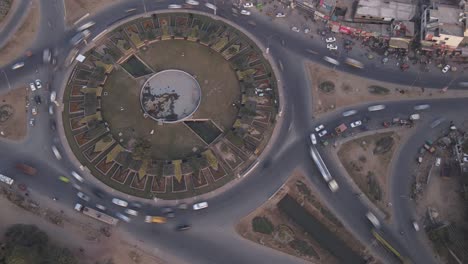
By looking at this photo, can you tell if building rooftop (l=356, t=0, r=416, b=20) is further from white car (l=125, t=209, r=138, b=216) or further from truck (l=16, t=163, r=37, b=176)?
truck (l=16, t=163, r=37, b=176)

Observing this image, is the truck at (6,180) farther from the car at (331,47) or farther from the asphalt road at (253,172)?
the car at (331,47)

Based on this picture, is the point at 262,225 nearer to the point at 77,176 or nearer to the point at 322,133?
the point at 322,133

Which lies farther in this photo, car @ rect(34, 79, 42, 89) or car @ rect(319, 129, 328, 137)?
car @ rect(34, 79, 42, 89)

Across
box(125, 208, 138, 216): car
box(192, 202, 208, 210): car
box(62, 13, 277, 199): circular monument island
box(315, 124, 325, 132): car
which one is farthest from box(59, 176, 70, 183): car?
box(315, 124, 325, 132): car

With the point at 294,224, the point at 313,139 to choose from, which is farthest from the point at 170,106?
the point at 294,224

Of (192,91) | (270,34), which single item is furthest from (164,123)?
(270,34)
